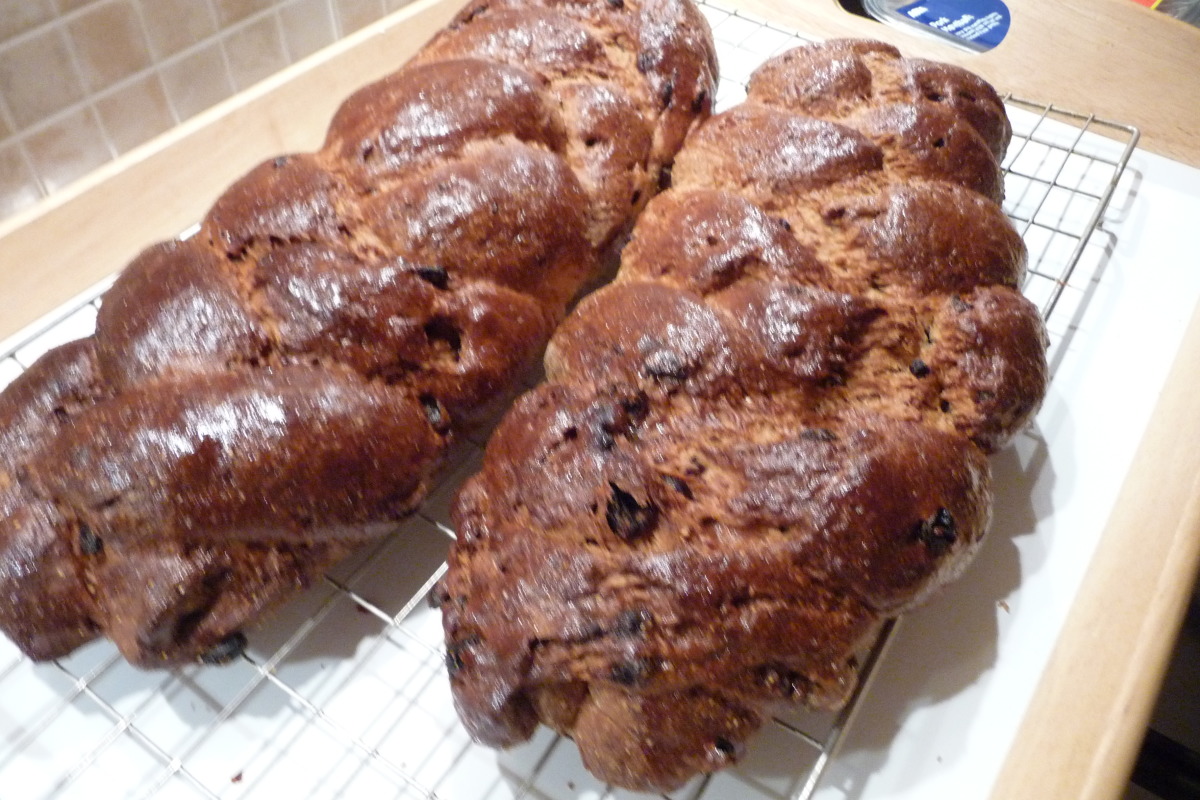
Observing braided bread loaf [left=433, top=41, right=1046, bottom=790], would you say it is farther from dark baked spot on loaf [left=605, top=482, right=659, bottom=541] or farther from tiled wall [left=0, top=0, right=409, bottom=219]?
tiled wall [left=0, top=0, right=409, bottom=219]

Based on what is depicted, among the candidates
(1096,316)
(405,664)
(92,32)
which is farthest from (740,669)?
(92,32)

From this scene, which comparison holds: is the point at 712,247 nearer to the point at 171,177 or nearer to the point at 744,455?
the point at 744,455

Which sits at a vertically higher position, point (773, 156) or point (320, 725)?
point (773, 156)

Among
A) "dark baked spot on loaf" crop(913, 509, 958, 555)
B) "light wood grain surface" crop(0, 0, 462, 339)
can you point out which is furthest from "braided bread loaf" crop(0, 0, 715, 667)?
"dark baked spot on loaf" crop(913, 509, 958, 555)

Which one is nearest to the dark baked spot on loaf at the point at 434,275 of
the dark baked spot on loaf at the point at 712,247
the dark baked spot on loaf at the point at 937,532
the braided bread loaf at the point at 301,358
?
the braided bread loaf at the point at 301,358

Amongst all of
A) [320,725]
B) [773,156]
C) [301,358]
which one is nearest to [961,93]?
[773,156]

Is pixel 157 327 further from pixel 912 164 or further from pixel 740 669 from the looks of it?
pixel 912 164
